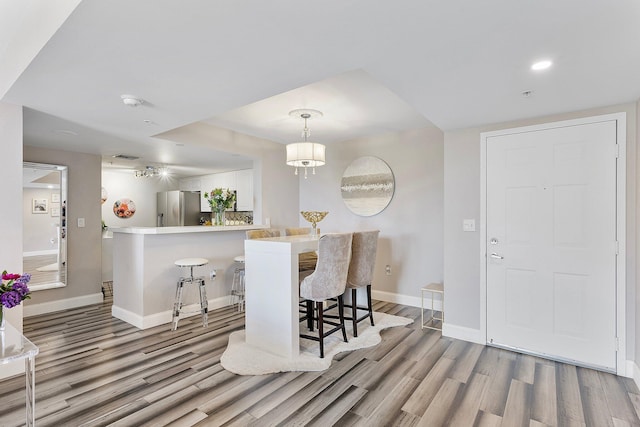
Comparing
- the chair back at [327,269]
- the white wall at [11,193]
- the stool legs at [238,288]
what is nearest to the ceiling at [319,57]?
the white wall at [11,193]

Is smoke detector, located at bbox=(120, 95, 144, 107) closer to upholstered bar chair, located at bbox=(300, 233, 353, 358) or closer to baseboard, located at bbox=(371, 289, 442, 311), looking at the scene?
upholstered bar chair, located at bbox=(300, 233, 353, 358)

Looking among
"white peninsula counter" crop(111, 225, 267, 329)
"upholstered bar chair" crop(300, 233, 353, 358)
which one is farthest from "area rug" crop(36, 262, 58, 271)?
"upholstered bar chair" crop(300, 233, 353, 358)

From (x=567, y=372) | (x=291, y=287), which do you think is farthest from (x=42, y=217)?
(x=567, y=372)

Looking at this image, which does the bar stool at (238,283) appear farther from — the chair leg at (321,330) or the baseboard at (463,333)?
the baseboard at (463,333)

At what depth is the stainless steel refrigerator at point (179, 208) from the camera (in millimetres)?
6891

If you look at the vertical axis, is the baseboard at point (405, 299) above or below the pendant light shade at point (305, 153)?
below

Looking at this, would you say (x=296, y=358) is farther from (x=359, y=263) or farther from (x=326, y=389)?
(x=359, y=263)

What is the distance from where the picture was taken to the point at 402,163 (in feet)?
14.5

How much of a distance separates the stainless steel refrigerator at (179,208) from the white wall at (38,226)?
8.64 feet

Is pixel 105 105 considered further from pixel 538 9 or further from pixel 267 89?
pixel 538 9

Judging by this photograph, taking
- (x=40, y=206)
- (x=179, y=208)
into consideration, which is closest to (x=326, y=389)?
(x=40, y=206)

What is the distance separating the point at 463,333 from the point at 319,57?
2936 mm

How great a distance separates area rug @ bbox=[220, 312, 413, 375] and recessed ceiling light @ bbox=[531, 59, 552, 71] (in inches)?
101

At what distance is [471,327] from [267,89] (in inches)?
116
